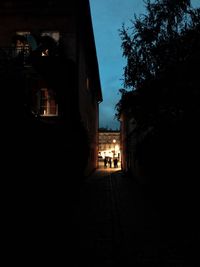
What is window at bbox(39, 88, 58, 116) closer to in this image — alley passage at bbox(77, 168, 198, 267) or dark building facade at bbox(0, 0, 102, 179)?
dark building facade at bbox(0, 0, 102, 179)

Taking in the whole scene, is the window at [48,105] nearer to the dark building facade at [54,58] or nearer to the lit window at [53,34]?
the dark building facade at [54,58]

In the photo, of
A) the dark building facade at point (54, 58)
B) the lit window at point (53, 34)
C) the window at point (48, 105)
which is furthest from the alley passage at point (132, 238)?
the lit window at point (53, 34)

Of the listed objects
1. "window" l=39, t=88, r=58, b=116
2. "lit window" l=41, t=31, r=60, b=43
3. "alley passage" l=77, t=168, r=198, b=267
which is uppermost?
"lit window" l=41, t=31, r=60, b=43

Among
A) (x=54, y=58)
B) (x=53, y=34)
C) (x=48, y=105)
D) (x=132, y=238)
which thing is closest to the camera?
(x=132, y=238)

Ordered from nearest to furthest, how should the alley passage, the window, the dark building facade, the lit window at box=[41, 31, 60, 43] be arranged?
the alley passage, the dark building facade, the window, the lit window at box=[41, 31, 60, 43]

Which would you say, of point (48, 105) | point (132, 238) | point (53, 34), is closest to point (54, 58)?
point (48, 105)

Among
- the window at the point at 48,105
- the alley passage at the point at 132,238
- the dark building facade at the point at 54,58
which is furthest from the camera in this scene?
the window at the point at 48,105

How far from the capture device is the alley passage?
5945mm

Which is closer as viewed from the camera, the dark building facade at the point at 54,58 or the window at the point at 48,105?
the dark building facade at the point at 54,58

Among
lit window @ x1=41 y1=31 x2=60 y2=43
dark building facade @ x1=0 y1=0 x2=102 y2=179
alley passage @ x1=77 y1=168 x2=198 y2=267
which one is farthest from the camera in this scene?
lit window @ x1=41 y1=31 x2=60 y2=43

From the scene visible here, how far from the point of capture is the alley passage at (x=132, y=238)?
19.5 feet

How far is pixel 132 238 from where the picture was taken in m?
7.45

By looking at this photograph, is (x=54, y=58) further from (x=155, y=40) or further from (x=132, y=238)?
(x=132, y=238)

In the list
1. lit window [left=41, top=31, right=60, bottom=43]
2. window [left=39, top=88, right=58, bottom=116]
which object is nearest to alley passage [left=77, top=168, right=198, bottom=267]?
window [left=39, top=88, right=58, bottom=116]
